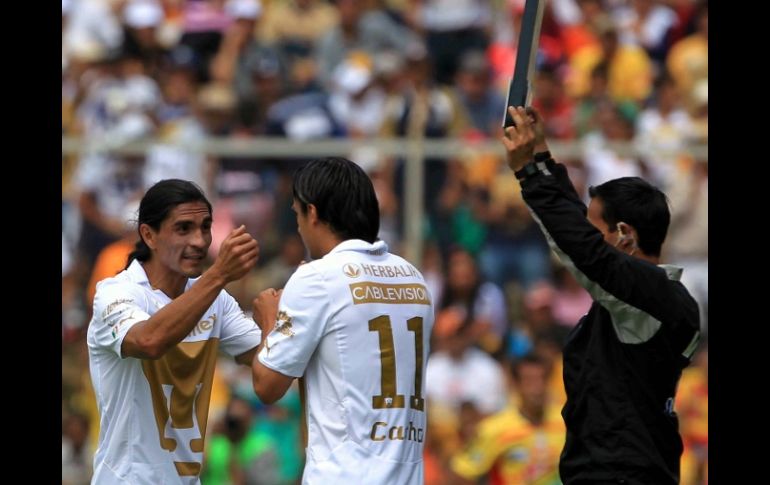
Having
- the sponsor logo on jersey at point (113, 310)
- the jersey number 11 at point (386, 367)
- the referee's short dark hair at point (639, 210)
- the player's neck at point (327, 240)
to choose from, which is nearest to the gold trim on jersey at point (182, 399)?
the sponsor logo on jersey at point (113, 310)

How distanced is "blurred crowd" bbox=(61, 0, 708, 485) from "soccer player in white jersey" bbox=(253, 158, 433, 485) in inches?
170

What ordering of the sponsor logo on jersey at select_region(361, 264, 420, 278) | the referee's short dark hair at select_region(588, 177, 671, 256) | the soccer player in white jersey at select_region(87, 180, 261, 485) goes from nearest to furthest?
the sponsor logo on jersey at select_region(361, 264, 420, 278) < the soccer player in white jersey at select_region(87, 180, 261, 485) < the referee's short dark hair at select_region(588, 177, 671, 256)

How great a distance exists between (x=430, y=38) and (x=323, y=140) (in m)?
1.79

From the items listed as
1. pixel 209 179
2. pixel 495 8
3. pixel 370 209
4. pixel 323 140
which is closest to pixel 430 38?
pixel 495 8

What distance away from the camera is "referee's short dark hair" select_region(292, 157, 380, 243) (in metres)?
5.00

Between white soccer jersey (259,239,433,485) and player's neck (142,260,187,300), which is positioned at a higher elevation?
player's neck (142,260,187,300)

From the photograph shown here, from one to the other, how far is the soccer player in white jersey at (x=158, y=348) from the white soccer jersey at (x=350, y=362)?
0.36 metres

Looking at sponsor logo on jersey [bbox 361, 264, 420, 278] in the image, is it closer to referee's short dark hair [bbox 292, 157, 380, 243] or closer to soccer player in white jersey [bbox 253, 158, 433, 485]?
soccer player in white jersey [bbox 253, 158, 433, 485]

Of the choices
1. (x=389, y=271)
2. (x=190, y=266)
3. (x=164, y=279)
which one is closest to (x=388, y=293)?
(x=389, y=271)

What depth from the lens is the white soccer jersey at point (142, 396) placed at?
5422 millimetres

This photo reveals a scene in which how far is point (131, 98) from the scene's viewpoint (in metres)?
12.5

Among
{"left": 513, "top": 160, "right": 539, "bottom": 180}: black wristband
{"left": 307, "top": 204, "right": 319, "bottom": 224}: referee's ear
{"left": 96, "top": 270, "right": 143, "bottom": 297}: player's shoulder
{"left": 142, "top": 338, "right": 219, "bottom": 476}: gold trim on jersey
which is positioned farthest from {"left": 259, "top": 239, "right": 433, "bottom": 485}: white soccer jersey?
{"left": 96, "top": 270, "right": 143, "bottom": 297}: player's shoulder

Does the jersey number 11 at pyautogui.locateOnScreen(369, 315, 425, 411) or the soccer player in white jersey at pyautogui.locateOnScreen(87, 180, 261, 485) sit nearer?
the jersey number 11 at pyautogui.locateOnScreen(369, 315, 425, 411)

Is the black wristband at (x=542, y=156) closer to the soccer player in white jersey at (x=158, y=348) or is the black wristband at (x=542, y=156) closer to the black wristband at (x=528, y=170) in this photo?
the black wristband at (x=528, y=170)
